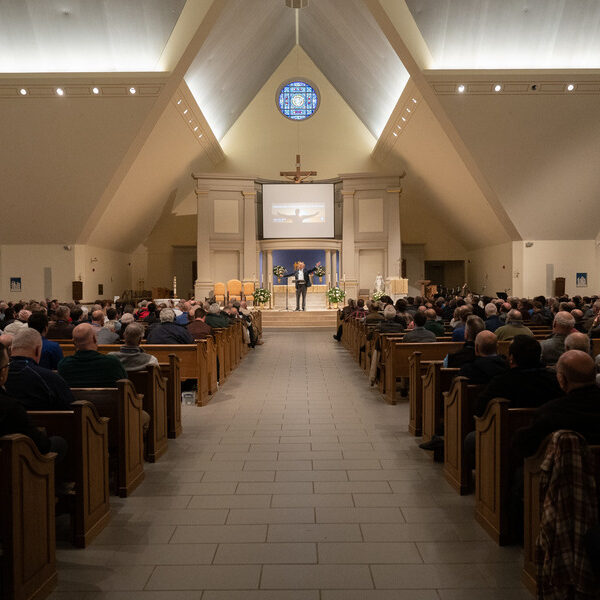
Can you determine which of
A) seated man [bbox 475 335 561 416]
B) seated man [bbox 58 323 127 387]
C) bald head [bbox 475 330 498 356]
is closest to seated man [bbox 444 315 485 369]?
bald head [bbox 475 330 498 356]

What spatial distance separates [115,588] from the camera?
111 inches

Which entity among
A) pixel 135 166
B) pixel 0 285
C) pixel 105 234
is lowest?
pixel 0 285

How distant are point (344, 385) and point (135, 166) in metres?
10.3

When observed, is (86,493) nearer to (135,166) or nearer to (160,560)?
(160,560)

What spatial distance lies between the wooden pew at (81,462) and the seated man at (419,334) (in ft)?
14.7

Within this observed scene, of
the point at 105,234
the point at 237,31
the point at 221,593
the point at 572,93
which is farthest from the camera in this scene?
the point at 105,234

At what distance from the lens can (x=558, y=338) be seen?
534cm

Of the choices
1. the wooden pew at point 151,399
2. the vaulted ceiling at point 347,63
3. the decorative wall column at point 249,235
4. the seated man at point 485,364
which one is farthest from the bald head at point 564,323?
the decorative wall column at point 249,235

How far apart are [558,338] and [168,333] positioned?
4.30 metres

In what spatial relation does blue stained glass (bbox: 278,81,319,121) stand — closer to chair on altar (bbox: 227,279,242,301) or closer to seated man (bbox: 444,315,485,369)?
chair on altar (bbox: 227,279,242,301)

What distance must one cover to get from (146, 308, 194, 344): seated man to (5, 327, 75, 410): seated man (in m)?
3.67

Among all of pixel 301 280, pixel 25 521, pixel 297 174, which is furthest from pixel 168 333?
pixel 297 174

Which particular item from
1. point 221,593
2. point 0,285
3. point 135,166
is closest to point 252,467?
point 221,593

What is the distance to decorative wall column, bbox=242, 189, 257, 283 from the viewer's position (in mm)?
20891
